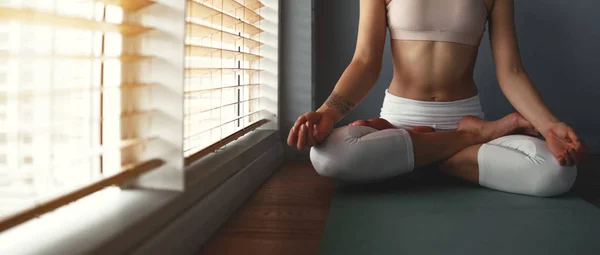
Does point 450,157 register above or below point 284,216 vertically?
above

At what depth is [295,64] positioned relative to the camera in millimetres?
2502

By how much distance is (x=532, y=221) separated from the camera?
1468 mm

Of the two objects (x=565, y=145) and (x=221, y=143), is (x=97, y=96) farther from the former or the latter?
(x=565, y=145)

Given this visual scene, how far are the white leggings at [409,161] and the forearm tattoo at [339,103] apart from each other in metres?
0.06

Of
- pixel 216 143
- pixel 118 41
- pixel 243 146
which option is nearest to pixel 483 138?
pixel 243 146

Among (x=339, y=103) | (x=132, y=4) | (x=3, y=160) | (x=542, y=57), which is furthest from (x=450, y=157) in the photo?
(x=3, y=160)

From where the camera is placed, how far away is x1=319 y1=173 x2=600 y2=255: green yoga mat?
125 cm

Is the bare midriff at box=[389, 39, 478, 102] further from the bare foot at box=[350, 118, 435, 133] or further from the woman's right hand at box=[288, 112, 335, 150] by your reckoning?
the woman's right hand at box=[288, 112, 335, 150]

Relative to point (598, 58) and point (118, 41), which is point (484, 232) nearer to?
point (118, 41)

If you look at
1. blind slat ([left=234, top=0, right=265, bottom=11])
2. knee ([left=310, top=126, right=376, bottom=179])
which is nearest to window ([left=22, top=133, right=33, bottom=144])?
knee ([left=310, top=126, right=376, bottom=179])

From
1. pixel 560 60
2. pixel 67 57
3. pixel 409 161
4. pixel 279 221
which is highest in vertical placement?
pixel 560 60

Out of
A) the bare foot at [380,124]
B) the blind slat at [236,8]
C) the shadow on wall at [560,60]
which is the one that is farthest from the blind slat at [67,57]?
the shadow on wall at [560,60]

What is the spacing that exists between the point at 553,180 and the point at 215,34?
3.71ft

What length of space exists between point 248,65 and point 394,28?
0.59 metres
